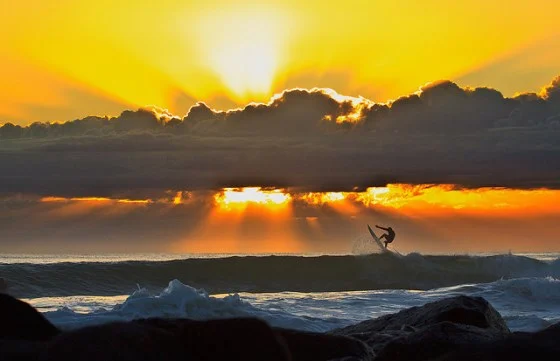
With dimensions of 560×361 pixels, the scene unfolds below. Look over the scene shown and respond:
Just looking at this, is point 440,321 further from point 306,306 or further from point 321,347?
point 306,306

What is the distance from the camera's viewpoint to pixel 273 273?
4197 cm

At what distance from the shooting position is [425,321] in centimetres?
1155

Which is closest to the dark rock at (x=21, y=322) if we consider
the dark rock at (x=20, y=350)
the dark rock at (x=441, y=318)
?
the dark rock at (x=20, y=350)

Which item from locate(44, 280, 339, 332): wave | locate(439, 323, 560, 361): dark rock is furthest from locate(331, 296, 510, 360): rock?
locate(44, 280, 339, 332): wave

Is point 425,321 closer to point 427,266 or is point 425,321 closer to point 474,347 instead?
point 474,347

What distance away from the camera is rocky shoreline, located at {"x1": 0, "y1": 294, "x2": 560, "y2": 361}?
19.6ft

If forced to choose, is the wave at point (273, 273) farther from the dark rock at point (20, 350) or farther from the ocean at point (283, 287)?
the dark rock at point (20, 350)

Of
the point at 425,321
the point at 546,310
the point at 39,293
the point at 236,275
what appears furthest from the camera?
the point at 236,275

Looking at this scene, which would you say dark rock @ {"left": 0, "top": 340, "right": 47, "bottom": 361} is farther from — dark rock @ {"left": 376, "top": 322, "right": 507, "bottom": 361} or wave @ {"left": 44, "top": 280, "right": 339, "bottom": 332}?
wave @ {"left": 44, "top": 280, "right": 339, "bottom": 332}

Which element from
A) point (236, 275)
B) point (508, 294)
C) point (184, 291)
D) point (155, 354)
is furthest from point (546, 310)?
point (155, 354)

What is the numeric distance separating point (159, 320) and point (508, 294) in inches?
852

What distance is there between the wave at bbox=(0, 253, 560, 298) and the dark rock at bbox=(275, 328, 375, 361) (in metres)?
23.7

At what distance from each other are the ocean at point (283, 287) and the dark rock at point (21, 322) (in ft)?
19.8

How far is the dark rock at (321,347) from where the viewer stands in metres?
8.60
